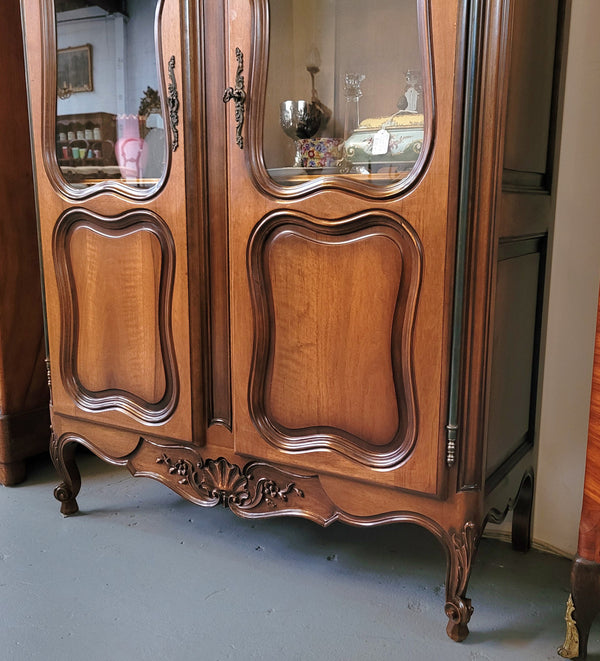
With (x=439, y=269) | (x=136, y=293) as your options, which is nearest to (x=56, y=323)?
(x=136, y=293)

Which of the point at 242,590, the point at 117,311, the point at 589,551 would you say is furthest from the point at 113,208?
the point at 589,551

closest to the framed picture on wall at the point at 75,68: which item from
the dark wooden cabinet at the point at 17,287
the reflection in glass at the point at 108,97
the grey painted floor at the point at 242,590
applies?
the reflection in glass at the point at 108,97

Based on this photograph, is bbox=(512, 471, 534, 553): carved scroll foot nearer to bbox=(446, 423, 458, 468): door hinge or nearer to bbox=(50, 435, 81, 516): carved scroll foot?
bbox=(446, 423, 458, 468): door hinge

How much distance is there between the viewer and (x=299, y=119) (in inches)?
49.0

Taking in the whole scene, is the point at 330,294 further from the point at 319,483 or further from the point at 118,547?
the point at 118,547

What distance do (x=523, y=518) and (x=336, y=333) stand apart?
689 mm

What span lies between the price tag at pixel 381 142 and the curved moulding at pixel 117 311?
472 millimetres

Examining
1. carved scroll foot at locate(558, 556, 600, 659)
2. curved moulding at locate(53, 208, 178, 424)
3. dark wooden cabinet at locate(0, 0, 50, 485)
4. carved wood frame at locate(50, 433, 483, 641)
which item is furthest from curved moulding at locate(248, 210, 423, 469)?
dark wooden cabinet at locate(0, 0, 50, 485)

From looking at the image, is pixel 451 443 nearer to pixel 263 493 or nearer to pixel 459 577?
pixel 459 577

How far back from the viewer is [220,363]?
1387mm

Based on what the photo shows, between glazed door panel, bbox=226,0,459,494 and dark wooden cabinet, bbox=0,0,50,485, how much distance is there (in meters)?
0.85

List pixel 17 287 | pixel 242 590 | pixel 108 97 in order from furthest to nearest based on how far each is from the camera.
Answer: pixel 17 287 → pixel 108 97 → pixel 242 590

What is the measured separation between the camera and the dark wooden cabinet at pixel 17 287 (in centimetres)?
176

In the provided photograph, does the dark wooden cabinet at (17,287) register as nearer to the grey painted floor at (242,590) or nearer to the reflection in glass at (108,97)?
the grey painted floor at (242,590)
